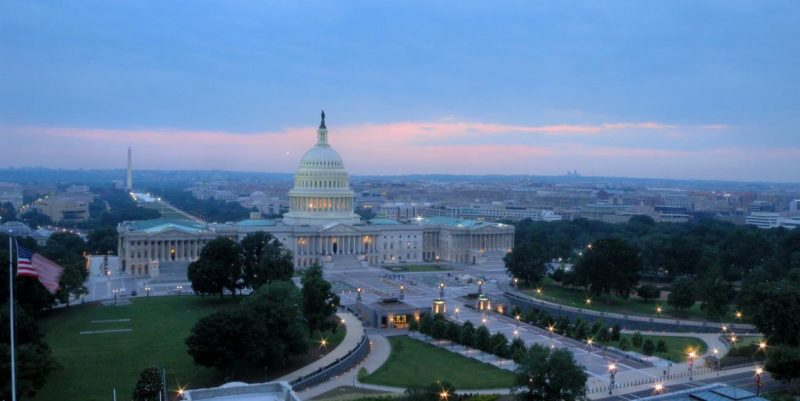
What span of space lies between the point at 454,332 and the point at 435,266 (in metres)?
57.5

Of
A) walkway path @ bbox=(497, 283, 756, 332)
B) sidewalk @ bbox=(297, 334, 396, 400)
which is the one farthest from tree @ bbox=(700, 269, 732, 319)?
sidewalk @ bbox=(297, 334, 396, 400)

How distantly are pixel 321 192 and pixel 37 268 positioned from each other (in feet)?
316

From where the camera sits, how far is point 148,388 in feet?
136

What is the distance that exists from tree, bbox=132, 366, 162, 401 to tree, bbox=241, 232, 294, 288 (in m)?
30.1

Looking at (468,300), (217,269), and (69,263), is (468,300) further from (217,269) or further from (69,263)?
(69,263)

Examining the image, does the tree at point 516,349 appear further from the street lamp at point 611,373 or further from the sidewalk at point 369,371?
the sidewalk at point 369,371

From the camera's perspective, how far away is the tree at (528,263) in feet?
299

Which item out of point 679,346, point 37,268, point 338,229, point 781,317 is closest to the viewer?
point 37,268

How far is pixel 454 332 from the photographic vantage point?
6116 cm

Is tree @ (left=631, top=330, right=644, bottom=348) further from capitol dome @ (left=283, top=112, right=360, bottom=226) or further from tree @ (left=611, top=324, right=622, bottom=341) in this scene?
capitol dome @ (left=283, top=112, right=360, bottom=226)

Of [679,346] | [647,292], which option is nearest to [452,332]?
[679,346]

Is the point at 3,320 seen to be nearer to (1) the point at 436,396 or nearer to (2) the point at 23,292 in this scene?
(2) the point at 23,292

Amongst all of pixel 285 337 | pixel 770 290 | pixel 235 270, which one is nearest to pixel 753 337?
pixel 770 290

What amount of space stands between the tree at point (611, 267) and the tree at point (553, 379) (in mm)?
40707
